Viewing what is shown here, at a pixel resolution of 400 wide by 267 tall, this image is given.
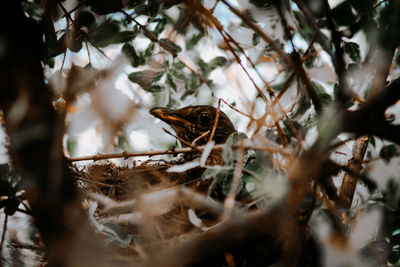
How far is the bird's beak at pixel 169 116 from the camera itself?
5.66ft

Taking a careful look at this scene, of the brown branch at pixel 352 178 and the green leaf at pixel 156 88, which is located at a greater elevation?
the green leaf at pixel 156 88

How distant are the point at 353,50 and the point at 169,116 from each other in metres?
1.03

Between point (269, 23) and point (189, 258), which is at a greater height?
point (269, 23)

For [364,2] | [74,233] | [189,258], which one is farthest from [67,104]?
[364,2]

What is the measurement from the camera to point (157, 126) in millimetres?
1707

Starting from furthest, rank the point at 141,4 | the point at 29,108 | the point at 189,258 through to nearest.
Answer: the point at 141,4
the point at 29,108
the point at 189,258

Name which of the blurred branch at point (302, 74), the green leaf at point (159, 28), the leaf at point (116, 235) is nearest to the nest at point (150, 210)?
the leaf at point (116, 235)

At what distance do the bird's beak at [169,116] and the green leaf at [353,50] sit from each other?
1.01 metres

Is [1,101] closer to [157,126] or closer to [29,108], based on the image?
[29,108]

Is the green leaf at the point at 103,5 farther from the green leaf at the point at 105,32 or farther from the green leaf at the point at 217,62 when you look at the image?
the green leaf at the point at 217,62

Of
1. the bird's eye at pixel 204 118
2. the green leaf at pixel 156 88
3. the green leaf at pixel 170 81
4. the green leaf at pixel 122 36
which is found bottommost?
the bird's eye at pixel 204 118

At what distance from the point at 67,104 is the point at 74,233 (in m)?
0.28

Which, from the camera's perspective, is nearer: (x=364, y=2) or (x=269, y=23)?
(x=364, y=2)

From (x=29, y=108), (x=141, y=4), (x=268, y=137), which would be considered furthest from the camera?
(x=141, y=4)
